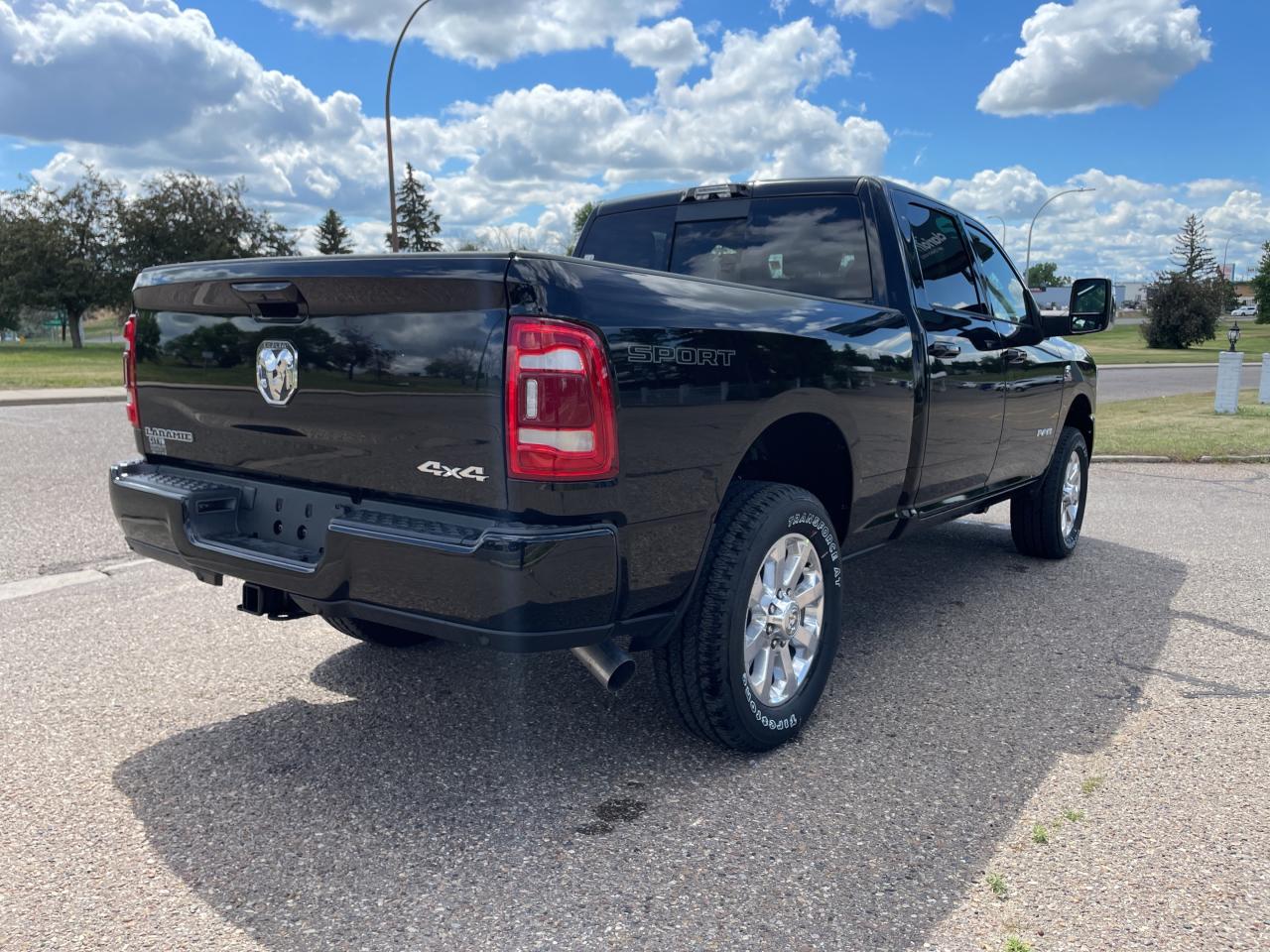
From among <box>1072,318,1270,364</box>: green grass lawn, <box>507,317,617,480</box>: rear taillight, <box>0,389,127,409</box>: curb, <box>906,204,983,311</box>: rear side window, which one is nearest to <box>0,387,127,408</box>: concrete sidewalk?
<box>0,389,127,409</box>: curb

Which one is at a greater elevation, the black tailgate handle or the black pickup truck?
the black tailgate handle

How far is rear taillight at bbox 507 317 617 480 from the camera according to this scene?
2.45 metres

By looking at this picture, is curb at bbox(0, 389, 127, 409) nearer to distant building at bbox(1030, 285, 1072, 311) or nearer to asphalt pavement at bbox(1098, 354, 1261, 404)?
distant building at bbox(1030, 285, 1072, 311)

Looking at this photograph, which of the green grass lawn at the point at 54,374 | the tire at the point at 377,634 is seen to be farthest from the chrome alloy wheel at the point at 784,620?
the green grass lawn at the point at 54,374

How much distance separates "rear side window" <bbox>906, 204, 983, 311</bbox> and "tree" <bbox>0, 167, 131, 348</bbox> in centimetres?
4644

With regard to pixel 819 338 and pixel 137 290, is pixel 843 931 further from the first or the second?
pixel 137 290

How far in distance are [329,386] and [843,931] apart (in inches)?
73.1

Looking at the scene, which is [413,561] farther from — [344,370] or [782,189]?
[782,189]

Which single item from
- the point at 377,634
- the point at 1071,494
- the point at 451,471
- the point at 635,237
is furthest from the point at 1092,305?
the point at 451,471

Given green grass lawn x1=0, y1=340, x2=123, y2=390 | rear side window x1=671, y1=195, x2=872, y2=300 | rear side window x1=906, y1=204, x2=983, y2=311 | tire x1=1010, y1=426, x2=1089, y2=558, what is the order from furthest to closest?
1. green grass lawn x1=0, y1=340, x2=123, y2=390
2. tire x1=1010, y1=426, x2=1089, y2=558
3. rear side window x1=906, y1=204, x2=983, y2=311
4. rear side window x1=671, y1=195, x2=872, y2=300

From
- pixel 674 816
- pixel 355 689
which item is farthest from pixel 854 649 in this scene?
pixel 355 689

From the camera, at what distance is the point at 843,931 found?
2275 mm

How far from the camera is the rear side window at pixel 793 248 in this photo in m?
4.12

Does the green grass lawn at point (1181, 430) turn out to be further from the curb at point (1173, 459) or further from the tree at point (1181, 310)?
the tree at point (1181, 310)
